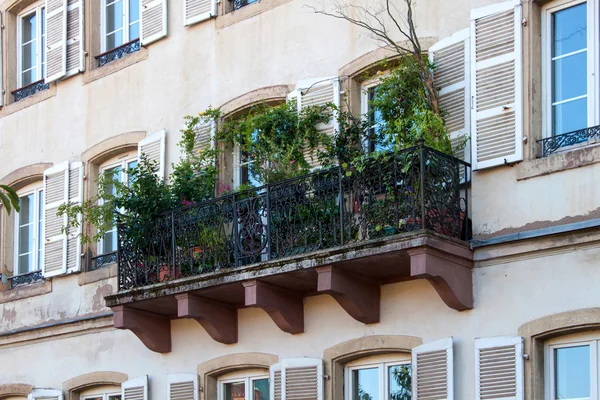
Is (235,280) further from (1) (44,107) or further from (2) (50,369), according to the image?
(1) (44,107)

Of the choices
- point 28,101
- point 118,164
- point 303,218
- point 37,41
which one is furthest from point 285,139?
point 37,41

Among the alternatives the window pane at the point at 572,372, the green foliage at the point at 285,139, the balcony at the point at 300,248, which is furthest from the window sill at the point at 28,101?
the window pane at the point at 572,372

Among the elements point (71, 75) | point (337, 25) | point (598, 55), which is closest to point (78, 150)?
point (71, 75)

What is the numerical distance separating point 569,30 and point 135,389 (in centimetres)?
655

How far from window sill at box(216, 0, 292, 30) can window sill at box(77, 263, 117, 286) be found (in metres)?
3.18

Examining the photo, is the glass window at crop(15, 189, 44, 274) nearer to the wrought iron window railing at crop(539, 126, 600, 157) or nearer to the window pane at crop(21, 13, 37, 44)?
the window pane at crop(21, 13, 37, 44)

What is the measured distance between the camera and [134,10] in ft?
57.1

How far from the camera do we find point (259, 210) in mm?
13492

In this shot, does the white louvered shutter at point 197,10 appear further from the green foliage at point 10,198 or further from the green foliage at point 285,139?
the green foliage at point 10,198

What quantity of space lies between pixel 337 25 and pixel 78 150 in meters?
4.67

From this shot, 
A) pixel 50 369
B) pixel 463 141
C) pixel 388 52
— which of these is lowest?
pixel 50 369

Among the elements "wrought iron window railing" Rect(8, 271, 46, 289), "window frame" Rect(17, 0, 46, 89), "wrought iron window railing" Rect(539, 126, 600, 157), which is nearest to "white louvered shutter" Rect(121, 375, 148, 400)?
"wrought iron window railing" Rect(8, 271, 46, 289)

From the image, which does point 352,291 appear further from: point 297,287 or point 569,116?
point 569,116

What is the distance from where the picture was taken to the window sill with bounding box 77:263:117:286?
16.3 metres
